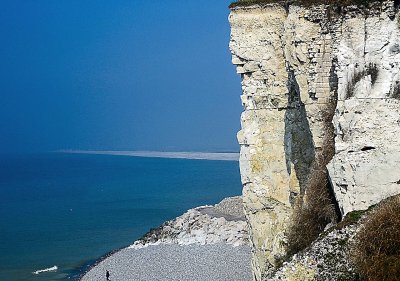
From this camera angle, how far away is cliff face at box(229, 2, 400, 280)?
1162 centimetres

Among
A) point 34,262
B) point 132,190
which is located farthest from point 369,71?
point 132,190

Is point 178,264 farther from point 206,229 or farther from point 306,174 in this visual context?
point 306,174

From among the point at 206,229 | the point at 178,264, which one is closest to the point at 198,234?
the point at 206,229

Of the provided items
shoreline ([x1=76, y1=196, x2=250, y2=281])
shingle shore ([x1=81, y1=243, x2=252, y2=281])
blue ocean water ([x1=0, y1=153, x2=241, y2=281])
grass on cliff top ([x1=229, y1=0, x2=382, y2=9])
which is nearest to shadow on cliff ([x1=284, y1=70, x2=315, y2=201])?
grass on cliff top ([x1=229, y1=0, x2=382, y2=9])

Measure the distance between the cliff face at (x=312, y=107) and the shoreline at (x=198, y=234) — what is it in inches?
740

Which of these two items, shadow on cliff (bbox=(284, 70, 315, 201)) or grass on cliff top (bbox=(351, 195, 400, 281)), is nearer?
grass on cliff top (bbox=(351, 195, 400, 281))

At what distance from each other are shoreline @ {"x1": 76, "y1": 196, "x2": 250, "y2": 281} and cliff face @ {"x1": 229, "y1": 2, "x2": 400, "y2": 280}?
18.8m

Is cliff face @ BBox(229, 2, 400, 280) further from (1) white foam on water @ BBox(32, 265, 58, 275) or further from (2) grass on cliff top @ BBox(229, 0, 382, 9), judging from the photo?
(1) white foam on water @ BBox(32, 265, 58, 275)

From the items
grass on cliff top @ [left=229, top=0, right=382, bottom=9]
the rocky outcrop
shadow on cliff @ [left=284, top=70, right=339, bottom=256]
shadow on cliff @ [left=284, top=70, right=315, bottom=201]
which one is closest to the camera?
grass on cliff top @ [left=229, top=0, right=382, bottom=9]

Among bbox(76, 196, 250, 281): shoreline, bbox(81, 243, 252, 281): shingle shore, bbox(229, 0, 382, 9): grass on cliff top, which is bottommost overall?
bbox(81, 243, 252, 281): shingle shore

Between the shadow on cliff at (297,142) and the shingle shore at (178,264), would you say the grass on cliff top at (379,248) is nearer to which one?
A: the shadow on cliff at (297,142)

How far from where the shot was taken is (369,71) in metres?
12.6

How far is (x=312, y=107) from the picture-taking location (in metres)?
14.1

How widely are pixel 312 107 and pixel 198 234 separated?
2891cm
